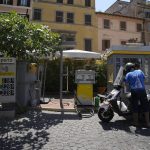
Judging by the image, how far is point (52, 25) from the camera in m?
42.3

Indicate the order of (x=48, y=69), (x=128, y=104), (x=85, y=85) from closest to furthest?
(x=128, y=104) < (x=85, y=85) < (x=48, y=69)

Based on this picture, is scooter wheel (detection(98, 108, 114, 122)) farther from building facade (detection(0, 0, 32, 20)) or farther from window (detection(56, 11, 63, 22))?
window (detection(56, 11, 63, 22))

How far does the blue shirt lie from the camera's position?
9.52 meters

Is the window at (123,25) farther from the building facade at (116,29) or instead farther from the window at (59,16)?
the window at (59,16)

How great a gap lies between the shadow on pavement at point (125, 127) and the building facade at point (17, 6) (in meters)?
29.2

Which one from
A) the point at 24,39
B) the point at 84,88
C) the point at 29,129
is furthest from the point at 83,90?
the point at 29,129

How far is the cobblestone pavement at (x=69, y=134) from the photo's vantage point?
739 cm

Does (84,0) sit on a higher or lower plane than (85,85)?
higher

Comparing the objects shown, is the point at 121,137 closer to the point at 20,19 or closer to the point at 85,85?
the point at 85,85

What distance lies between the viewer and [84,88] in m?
12.5

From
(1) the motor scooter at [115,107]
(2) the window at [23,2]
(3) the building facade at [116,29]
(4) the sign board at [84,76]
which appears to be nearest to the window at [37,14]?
(2) the window at [23,2]

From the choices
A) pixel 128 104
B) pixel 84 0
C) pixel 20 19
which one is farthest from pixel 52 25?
pixel 128 104

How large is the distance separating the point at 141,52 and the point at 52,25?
92.1 ft

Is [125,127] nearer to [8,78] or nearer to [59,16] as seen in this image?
[8,78]
